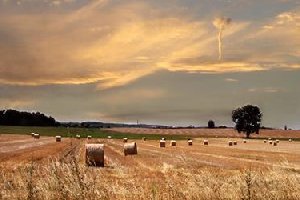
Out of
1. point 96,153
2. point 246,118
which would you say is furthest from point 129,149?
point 246,118

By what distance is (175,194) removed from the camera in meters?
15.6

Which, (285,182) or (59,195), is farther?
(285,182)

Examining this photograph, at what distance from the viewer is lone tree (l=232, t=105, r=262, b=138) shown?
171250mm

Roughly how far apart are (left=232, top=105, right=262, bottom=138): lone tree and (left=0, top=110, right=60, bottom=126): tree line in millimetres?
62496

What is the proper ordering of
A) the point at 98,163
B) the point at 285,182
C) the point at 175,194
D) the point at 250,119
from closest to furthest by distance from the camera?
the point at 175,194, the point at 285,182, the point at 98,163, the point at 250,119

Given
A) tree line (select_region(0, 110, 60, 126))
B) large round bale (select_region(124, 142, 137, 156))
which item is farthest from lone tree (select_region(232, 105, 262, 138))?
large round bale (select_region(124, 142, 137, 156))

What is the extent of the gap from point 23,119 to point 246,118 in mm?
74508

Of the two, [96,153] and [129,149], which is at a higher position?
[129,149]

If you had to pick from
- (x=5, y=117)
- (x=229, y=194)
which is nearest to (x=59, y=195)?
(x=229, y=194)

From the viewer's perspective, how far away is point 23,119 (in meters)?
195

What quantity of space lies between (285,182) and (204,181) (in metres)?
2.33

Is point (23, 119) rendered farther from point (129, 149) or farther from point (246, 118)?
point (129, 149)

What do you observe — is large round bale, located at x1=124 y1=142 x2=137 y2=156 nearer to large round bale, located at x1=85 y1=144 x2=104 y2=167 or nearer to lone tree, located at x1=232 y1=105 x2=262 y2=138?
large round bale, located at x1=85 y1=144 x2=104 y2=167

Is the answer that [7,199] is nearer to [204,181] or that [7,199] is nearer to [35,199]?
[35,199]
